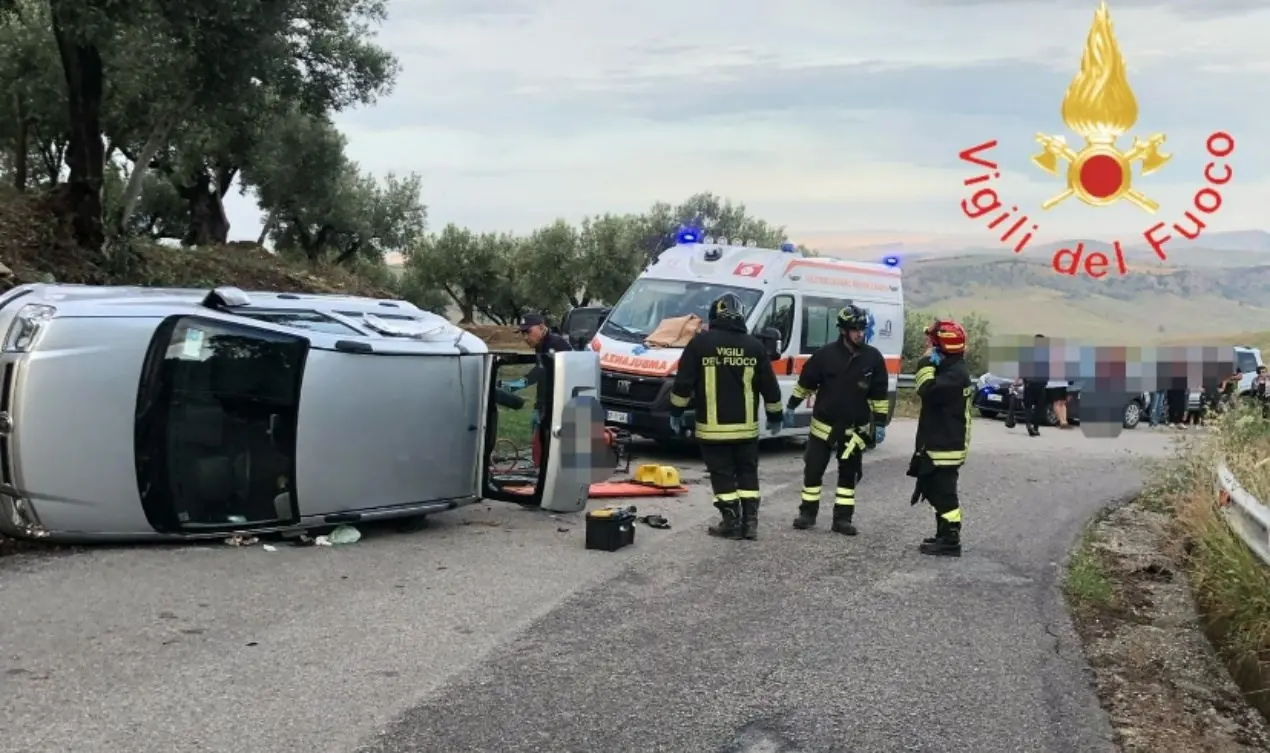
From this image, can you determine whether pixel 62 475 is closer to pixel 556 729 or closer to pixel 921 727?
pixel 556 729

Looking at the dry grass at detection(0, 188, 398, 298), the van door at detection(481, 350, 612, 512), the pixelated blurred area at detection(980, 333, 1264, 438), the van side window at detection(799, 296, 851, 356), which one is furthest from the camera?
the dry grass at detection(0, 188, 398, 298)

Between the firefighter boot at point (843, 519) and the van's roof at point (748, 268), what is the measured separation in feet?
16.9

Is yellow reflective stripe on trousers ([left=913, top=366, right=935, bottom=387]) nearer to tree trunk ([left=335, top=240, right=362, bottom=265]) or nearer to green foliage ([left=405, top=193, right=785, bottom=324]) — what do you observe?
tree trunk ([left=335, top=240, right=362, bottom=265])

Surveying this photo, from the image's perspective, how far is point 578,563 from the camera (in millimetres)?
7547

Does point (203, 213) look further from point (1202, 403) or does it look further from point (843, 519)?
point (843, 519)

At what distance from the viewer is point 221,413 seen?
24.0 feet

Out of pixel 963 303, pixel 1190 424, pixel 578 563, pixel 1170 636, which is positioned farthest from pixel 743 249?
pixel 1170 636

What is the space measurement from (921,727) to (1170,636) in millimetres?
2694

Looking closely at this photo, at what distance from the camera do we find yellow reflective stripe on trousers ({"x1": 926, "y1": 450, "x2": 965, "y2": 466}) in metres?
8.62

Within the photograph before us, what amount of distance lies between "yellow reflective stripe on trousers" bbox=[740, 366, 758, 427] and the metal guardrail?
127 inches

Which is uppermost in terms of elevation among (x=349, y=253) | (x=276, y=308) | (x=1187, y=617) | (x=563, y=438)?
(x=349, y=253)

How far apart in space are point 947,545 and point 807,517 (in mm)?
1196

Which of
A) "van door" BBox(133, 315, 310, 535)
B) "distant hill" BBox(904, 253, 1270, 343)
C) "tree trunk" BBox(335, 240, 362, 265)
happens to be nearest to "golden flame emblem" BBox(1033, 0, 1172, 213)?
"distant hill" BBox(904, 253, 1270, 343)

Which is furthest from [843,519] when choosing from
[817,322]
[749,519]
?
[817,322]
